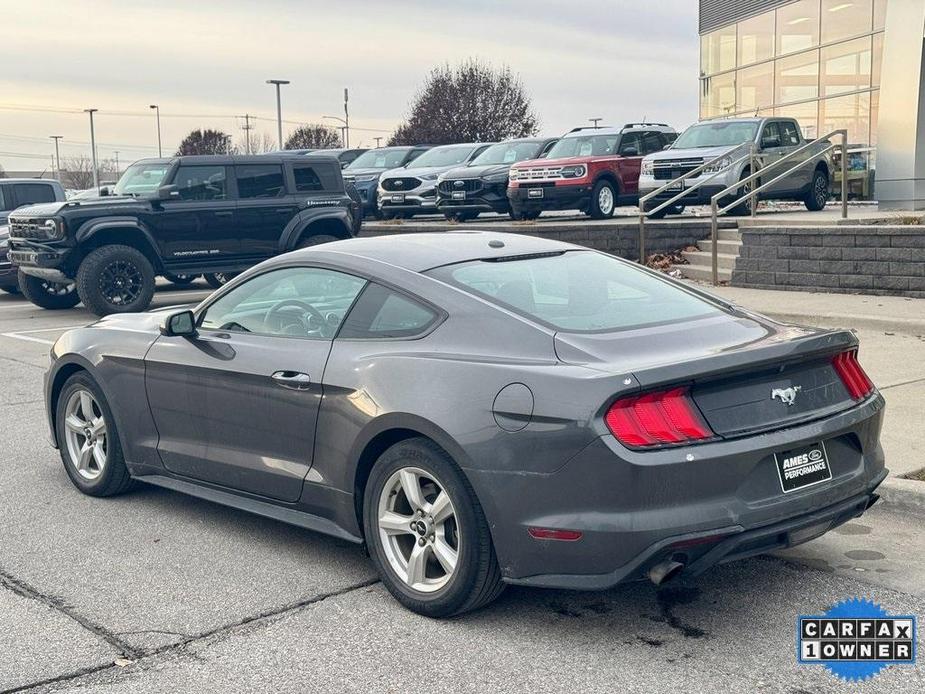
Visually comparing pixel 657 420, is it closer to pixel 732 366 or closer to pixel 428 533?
pixel 732 366

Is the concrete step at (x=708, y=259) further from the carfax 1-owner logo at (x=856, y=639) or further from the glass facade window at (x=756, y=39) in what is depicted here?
the glass facade window at (x=756, y=39)

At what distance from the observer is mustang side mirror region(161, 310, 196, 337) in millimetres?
5703

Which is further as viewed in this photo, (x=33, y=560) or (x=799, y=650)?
(x=33, y=560)

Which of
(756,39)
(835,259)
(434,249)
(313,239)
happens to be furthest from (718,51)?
(434,249)

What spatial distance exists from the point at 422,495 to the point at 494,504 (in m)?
0.42

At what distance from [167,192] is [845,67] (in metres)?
19.4

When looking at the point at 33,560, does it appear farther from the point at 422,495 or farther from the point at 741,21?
the point at 741,21

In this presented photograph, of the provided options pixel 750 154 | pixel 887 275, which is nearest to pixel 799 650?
pixel 887 275

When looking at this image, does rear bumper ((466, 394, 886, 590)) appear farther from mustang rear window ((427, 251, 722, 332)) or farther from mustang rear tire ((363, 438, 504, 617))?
mustang rear window ((427, 251, 722, 332))

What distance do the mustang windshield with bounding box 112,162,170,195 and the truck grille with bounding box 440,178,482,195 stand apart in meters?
7.93

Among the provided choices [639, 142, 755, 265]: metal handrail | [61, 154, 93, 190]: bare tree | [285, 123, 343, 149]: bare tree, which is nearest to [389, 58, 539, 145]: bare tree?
[285, 123, 343, 149]: bare tree

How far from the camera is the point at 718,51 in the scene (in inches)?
1367

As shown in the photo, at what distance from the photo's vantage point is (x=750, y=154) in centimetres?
1950

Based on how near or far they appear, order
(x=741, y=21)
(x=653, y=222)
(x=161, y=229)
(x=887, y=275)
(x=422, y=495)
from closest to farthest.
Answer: (x=422, y=495), (x=887, y=275), (x=161, y=229), (x=653, y=222), (x=741, y=21)
